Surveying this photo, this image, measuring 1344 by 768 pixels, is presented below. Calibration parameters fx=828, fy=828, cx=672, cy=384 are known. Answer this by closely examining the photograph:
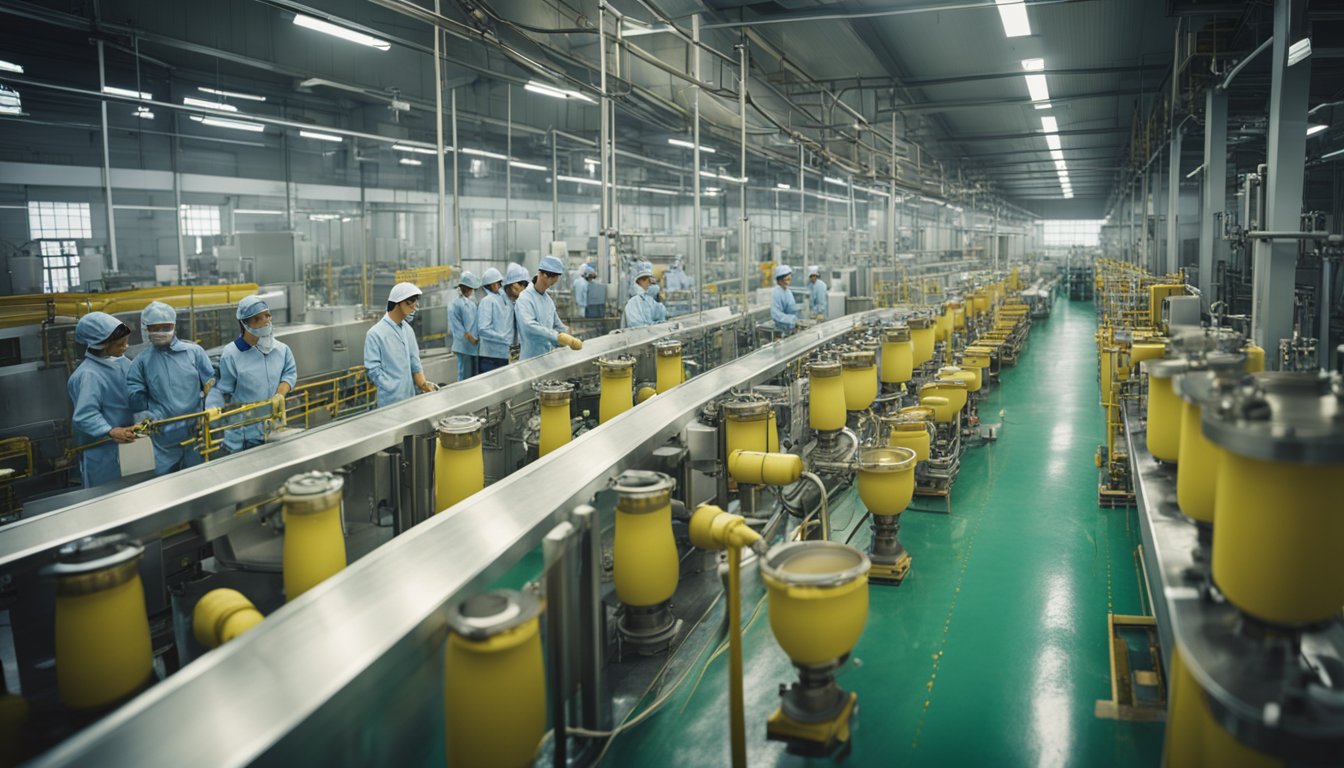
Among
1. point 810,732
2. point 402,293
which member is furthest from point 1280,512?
point 402,293

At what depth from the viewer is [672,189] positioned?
861 inches

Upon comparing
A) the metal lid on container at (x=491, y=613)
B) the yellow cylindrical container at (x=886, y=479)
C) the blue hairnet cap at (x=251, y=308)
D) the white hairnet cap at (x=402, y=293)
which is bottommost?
the yellow cylindrical container at (x=886, y=479)

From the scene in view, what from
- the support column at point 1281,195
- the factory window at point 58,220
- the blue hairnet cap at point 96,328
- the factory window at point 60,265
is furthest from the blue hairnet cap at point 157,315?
the factory window at point 58,220

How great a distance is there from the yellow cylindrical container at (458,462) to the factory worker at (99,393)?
7.91ft

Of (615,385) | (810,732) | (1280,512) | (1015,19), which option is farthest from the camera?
(1015,19)

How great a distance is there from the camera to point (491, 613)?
76.9 inches

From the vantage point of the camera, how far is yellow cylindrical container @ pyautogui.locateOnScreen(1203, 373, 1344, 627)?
1.53m

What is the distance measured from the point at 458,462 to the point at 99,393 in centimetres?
279

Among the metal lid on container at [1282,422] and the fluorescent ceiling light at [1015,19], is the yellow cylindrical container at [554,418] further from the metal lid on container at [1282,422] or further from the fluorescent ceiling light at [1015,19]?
the fluorescent ceiling light at [1015,19]

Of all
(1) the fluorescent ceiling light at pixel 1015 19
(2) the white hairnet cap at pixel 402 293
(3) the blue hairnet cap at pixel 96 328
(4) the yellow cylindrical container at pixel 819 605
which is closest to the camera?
(4) the yellow cylindrical container at pixel 819 605

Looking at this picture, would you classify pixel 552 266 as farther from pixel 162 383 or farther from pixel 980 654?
pixel 980 654

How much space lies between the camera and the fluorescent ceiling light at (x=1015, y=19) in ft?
29.0

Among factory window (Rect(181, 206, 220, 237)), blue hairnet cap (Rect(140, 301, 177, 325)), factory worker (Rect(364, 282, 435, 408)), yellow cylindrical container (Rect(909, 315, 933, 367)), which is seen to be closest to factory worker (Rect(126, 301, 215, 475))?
blue hairnet cap (Rect(140, 301, 177, 325))

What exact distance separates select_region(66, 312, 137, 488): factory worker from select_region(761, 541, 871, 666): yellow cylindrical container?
13.5 ft
